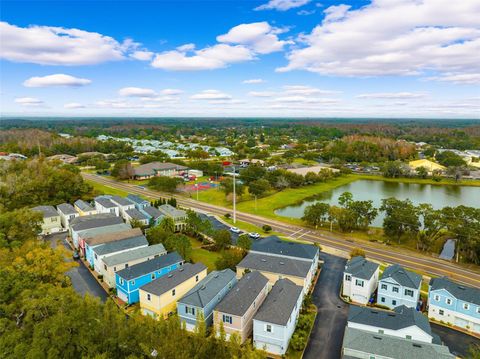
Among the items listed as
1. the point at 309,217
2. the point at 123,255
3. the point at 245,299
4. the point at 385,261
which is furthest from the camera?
the point at 309,217

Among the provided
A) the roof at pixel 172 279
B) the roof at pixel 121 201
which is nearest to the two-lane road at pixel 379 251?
the roof at pixel 121 201

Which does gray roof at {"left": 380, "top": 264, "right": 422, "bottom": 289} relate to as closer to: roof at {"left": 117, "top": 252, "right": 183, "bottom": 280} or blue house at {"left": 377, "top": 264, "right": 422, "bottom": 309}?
blue house at {"left": 377, "top": 264, "right": 422, "bottom": 309}

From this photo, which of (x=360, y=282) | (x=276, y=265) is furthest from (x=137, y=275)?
(x=360, y=282)

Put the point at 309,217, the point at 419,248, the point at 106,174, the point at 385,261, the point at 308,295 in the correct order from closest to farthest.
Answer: the point at 308,295 → the point at 385,261 → the point at 419,248 → the point at 309,217 → the point at 106,174

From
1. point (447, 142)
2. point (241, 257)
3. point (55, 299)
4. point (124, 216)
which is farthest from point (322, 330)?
point (447, 142)

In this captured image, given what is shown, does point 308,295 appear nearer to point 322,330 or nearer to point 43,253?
point 322,330

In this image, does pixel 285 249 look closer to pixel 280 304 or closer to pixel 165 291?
pixel 280 304

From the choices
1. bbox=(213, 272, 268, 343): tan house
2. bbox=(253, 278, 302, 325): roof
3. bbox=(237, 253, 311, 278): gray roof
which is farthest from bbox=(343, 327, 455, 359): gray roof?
bbox=(237, 253, 311, 278): gray roof
